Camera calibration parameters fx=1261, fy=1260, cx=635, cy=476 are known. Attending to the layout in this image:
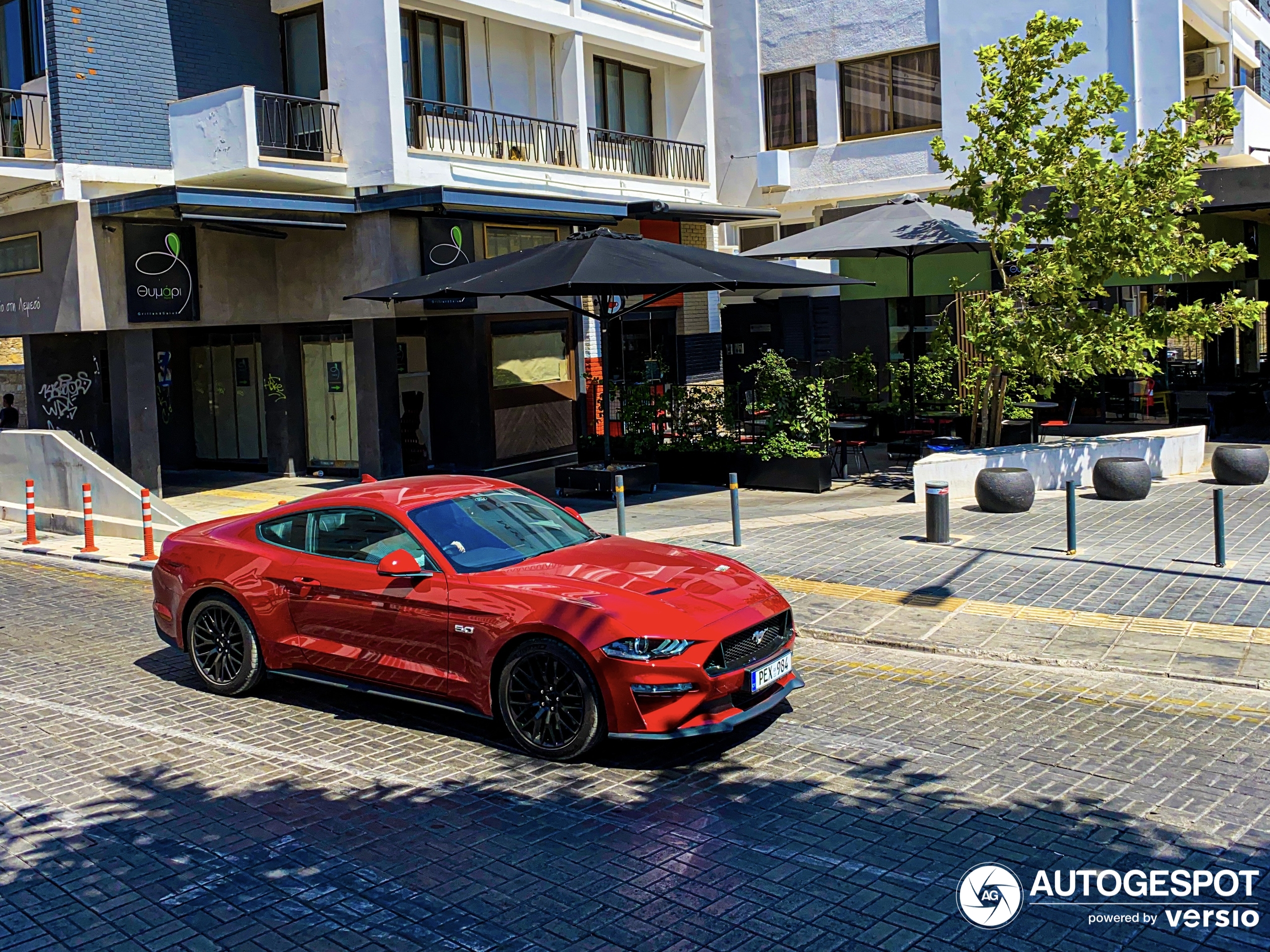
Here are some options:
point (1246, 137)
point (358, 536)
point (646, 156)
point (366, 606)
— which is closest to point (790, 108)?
point (646, 156)

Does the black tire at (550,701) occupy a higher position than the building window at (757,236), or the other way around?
the building window at (757,236)

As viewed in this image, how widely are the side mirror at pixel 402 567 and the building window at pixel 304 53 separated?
1522 cm

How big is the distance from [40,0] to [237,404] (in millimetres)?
7930

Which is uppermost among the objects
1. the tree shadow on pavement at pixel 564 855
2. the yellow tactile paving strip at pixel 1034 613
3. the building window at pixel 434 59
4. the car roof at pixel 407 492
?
the building window at pixel 434 59

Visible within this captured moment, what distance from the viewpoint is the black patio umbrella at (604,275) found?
51.7 ft

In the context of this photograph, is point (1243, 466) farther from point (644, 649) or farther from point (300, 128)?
point (300, 128)

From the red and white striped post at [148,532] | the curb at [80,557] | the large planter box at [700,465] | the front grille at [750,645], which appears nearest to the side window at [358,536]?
the front grille at [750,645]

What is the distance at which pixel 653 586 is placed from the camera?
25.0 feet

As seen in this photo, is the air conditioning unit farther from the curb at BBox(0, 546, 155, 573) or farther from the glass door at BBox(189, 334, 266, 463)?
the curb at BBox(0, 546, 155, 573)

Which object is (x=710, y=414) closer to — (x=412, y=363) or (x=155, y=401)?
(x=412, y=363)

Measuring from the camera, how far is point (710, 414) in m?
19.0

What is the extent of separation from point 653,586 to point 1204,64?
27.5 meters

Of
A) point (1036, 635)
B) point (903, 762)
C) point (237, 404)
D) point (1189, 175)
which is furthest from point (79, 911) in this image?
point (237, 404)

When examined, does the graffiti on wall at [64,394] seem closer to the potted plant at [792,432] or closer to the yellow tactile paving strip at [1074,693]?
the potted plant at [792,432]
